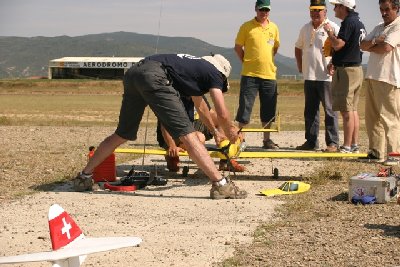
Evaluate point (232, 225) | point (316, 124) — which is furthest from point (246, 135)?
point (232, 225)

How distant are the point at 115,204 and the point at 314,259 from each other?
9.23 feet

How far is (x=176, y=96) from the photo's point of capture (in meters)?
7.75

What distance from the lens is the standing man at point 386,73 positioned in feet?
33.6

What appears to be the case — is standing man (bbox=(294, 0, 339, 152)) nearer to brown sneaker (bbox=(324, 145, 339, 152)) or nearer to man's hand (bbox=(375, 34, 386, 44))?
brown sneaker (bbox=(324, 145, 339, 152))

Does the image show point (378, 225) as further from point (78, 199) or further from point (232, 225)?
point (78, 199)

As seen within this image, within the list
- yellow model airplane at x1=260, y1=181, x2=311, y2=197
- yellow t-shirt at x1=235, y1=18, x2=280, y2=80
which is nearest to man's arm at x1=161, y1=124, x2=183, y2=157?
yellow model airplane at x1=260, y1=181, x2=311, y2=197

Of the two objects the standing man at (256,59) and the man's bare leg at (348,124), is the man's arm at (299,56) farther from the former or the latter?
the man's bare leg at (348,124)

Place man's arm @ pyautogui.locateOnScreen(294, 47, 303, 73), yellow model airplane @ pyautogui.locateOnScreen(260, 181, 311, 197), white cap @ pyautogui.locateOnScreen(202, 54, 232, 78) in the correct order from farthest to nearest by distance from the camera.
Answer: man's arm @ pyautogui.locateOnScreen(294, 47, 303, 73) → white cap @ pyautogui.locateOnScreen(202, 54, 232, 78) → yellow model airplane @ pyautogui.locateOnScreen(260, 181, 311, 197)

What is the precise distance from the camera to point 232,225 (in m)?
6.48

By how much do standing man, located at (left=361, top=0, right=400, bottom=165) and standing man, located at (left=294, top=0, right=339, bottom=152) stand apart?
4.36ft

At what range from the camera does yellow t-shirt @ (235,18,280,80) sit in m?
12.0

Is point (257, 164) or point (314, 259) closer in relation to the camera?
point (314, 259)

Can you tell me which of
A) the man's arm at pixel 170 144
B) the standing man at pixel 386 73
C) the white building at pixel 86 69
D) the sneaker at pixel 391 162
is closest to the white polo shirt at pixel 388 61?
the standing man at pixel 386 73

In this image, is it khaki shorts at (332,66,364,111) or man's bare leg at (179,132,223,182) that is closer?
man's bare leg at (179,132,223,182)
